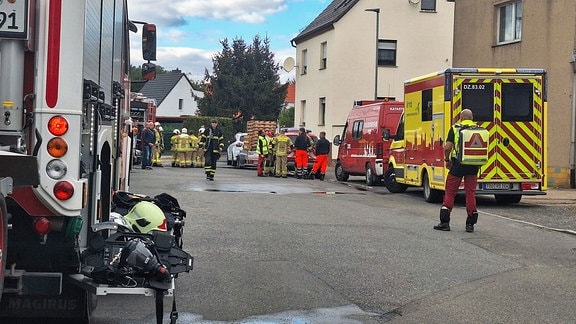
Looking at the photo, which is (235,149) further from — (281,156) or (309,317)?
(309,317)

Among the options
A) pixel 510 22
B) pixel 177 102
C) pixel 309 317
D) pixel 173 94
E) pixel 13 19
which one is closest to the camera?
pixel 13 19

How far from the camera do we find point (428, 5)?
35.6 m

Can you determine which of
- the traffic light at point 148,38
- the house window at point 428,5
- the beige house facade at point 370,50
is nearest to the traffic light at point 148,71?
the traffic light at point 148,38

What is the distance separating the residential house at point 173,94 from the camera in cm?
7838

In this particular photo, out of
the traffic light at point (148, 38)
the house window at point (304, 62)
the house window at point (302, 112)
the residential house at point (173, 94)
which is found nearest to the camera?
the traffic light at point (148, 38)

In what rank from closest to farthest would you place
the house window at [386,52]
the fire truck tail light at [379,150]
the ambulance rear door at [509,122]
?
1. the ambulance rear door at [509,122]
2. the fire truck tail light at [379,150]
3. the house window at [386,52]

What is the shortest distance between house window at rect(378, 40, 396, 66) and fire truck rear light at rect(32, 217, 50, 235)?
104 ft

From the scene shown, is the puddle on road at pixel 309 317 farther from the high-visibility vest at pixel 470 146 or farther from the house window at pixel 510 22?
the house window at pixel 510 22

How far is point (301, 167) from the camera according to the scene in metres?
24.1

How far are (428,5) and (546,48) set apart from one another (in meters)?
15.8

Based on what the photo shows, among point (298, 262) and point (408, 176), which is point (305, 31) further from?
point (298, 262)

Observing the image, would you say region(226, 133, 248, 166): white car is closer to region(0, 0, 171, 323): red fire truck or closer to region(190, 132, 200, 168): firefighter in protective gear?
region(190, 132, 200, 168): firefighter in protective gear

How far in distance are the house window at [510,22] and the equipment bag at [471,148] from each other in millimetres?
11426

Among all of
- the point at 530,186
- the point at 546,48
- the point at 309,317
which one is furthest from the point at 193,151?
the point at 309,317
